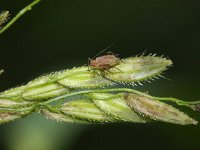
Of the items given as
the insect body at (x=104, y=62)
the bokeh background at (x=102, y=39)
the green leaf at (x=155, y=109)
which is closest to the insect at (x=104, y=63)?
the insect body at (x=104, y=62)

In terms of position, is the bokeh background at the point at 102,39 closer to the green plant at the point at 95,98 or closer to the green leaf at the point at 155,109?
the green plant at the point at 95,98

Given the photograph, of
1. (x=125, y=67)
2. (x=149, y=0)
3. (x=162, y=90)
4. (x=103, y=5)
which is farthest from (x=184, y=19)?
(x=125, y=67)

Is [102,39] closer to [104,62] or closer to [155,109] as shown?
[104,62]

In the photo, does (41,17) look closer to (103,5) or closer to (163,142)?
(103,5)

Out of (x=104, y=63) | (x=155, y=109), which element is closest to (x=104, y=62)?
(x=104, y=63)

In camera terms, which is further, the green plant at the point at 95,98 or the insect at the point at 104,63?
the insect at the point at 104,63

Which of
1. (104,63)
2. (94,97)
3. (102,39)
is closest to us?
(94,97)

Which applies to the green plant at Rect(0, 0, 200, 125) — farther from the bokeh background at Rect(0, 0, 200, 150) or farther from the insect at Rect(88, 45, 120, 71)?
the bokeh background at Rect(0, 0, 200, 150)
